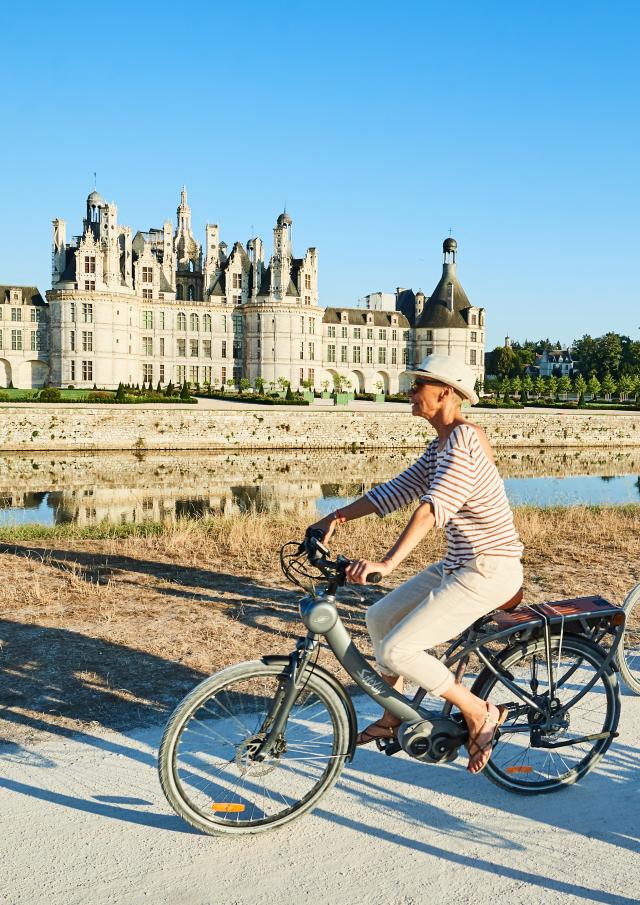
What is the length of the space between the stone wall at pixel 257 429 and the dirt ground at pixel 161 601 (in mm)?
21170

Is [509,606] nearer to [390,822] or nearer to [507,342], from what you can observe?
[390,822]

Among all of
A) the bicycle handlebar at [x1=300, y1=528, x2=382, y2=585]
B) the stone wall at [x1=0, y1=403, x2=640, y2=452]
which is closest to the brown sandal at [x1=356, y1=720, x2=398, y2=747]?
the bicycle handlebar at [x1=300, y1=528, x2=382, y2=585]

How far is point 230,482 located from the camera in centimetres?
2164

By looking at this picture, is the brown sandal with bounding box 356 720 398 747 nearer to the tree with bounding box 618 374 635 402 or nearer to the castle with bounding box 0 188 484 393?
the castle with bounding box 0 188 484 393

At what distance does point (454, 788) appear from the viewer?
3.23 m

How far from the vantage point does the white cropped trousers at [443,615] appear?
9.52 feet

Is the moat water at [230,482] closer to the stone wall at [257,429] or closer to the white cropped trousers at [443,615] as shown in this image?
the stone wall at [257,429]

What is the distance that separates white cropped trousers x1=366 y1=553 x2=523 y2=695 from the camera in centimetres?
290

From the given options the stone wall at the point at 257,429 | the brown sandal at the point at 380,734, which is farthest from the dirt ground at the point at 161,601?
the stone wall at the point at 257,429

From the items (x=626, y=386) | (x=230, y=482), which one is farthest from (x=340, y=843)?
(x=626, y=386)

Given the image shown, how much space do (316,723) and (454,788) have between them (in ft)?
2.07

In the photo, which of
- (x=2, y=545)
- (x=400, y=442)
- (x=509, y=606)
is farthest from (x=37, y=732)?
(x=400, y=442)

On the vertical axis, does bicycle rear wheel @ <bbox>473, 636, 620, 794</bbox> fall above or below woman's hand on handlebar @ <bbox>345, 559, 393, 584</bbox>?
below

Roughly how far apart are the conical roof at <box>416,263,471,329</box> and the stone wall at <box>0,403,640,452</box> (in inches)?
1376
